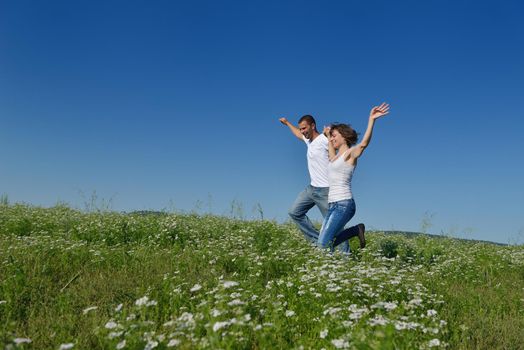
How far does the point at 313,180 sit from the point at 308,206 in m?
0.70

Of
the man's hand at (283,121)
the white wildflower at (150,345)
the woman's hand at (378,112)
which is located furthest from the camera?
the man's hand at (283,121)

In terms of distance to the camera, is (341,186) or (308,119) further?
(308,119)

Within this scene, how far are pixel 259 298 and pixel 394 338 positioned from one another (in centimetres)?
201

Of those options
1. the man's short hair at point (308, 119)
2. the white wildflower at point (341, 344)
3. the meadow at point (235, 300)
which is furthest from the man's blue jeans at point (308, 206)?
the white wildflower at point (341, 344)

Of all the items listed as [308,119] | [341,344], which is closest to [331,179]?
[308,119]

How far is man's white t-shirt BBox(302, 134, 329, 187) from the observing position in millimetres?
9766

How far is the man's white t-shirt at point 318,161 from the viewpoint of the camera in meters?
9.77

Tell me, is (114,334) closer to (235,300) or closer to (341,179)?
(235,300)

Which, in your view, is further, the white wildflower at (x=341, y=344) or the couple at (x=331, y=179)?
the couple at (x=331, y=179)

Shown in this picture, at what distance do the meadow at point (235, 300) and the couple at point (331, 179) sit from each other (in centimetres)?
64

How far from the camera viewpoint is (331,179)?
29.2 ft

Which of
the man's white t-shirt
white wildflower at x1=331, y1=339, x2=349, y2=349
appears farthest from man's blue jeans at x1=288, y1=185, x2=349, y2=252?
white wildflower at x1=331, y1=339, x2=349, y2=349

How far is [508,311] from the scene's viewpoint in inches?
277

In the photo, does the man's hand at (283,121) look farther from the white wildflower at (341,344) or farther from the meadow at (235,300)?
the white wildflower at (341,344)
